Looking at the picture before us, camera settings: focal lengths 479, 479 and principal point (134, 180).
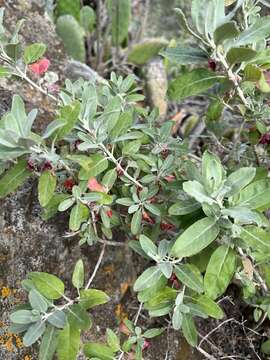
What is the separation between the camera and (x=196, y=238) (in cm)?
96

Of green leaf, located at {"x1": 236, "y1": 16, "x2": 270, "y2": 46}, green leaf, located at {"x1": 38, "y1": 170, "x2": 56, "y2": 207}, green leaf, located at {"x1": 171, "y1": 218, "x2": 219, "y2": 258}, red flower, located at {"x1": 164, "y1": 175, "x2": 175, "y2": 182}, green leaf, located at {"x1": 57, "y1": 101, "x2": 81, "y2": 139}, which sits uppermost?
green leaf, located at {"x1": 236, "y1": 16, "x2": 270, "y2": 46}

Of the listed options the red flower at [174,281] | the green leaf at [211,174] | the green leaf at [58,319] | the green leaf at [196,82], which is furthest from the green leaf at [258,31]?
the green leaf at [58,319]

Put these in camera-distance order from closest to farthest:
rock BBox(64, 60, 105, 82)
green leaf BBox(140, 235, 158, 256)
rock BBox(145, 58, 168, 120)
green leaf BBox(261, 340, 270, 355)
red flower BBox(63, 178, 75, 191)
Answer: green leaf BBox(140, 235, 158, 256) < red flower BBox(63, 178, 75, 191) < green leaf BBox(261, 340, 270, 355) < rock BBox(64, 60, 105, 82) < rock BBox(145, 58, 168, 120)

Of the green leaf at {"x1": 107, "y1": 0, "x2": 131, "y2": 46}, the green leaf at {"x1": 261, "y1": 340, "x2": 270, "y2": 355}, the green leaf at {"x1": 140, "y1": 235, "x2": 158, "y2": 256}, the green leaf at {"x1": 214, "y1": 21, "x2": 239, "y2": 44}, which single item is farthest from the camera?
the green leaf at {"x1": 107, "y1": 0, "x2": 131, "y2": 46}

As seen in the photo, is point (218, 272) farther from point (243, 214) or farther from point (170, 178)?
point (170, 178)

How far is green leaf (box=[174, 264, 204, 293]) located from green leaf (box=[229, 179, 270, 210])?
0.65 ft

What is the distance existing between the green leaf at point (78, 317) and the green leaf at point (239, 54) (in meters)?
0.62

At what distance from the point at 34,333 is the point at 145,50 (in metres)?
2.02

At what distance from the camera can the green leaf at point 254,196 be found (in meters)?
1.00

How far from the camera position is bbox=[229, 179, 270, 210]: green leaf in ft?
3.28

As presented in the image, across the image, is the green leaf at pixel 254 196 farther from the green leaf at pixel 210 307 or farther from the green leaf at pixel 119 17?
the green leaf at pixel 119 17

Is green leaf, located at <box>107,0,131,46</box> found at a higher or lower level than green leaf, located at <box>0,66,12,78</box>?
lower

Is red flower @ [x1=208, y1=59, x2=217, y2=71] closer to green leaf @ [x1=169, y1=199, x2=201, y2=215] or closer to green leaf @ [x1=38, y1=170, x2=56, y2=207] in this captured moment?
green leaf @ [x1=169, y1=199, x2=201, y2=215]

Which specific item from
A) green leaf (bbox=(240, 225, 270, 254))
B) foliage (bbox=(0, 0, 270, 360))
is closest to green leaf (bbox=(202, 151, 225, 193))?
foliage (bbox=(0, 0, 270, 360))
